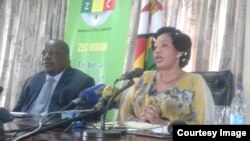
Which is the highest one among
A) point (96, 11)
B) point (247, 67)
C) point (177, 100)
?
point (96, 11)

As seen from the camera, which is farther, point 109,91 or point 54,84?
point 54,84

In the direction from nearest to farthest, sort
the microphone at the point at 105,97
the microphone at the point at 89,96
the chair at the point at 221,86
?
the microphone at the point at 105,97, the microphone at the point at 89,96, the chair at the point at 221,86

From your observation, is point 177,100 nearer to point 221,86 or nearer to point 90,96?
point 221,86

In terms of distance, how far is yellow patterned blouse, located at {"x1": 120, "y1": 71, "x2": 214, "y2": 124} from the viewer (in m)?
2.26

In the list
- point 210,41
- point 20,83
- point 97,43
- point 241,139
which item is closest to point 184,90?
point 210,41

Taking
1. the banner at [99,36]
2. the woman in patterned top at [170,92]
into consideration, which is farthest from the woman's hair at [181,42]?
the banner at [99,36]

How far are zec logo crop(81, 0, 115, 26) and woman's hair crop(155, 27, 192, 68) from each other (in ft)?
3.01

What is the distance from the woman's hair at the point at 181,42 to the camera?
8.08 feet

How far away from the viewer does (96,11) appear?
11.5ft

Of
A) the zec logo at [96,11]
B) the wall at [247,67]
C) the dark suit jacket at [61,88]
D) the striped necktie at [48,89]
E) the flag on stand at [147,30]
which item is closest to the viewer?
the wall at [247,67]

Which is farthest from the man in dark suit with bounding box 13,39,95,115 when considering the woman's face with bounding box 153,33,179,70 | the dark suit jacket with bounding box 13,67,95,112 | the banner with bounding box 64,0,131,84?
the woman's face with bounding box 153,33,179,70

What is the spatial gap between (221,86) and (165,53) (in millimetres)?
460

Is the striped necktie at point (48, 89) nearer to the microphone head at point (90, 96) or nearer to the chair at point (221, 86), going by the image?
the chair at point (221, 86)

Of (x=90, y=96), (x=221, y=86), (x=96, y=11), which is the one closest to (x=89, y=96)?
(x=90, y=96)
